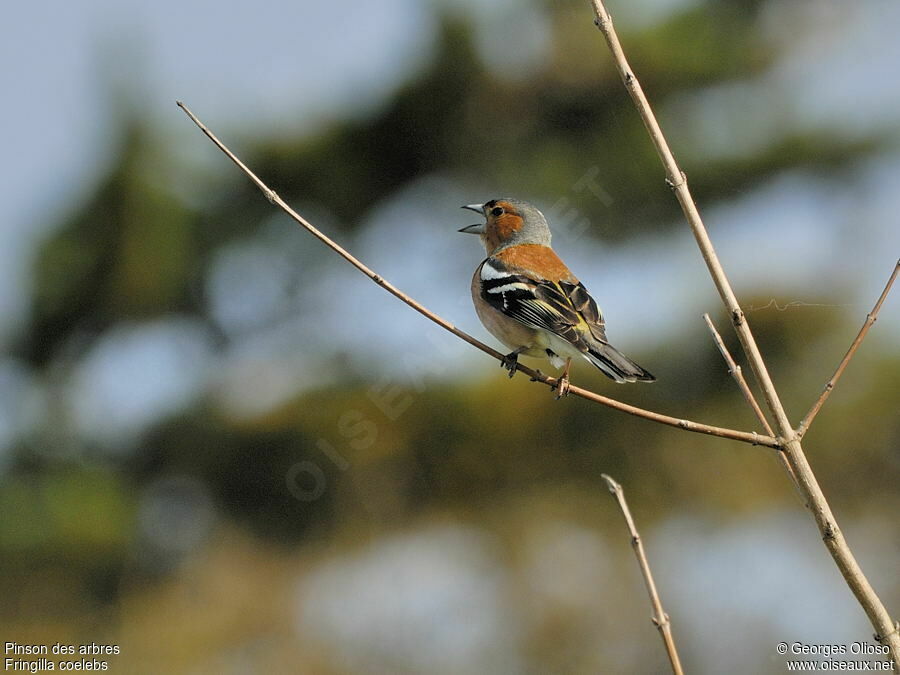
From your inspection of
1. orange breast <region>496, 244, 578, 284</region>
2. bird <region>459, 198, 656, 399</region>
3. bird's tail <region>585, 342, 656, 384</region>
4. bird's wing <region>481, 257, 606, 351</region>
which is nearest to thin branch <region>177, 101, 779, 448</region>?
bird's tail <region>585, 342, 656, 384</region>

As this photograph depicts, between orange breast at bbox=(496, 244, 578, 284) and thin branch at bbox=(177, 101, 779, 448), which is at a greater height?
orange breast at bbox=(496, 244, 578, 284)

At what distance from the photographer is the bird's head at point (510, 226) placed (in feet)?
22.1

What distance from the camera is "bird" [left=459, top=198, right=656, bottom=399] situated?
500cm

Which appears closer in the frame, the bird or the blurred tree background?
the bird

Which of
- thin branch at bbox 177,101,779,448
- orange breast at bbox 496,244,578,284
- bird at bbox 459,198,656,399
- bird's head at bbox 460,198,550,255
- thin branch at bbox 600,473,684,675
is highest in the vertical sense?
bird's head at bbox 460,198,550,255

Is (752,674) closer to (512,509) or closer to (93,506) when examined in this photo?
(512,509)

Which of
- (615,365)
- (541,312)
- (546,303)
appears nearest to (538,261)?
(546,303)

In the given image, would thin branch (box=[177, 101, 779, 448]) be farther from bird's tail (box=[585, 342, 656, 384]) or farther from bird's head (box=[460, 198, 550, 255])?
bird's head (box=[460, 198, 550, 255])

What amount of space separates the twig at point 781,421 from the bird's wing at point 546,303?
7.60ft

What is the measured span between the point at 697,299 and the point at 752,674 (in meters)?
5.60

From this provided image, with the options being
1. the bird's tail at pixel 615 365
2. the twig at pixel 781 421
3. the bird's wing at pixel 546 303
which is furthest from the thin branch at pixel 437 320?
the bird's wing at pixel 546 303

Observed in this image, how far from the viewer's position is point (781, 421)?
262cm

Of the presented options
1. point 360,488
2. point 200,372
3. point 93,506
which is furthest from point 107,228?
point 360,488

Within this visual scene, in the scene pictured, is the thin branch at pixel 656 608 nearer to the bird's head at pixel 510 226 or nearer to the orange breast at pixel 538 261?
the orange breast at pixel 538 261
